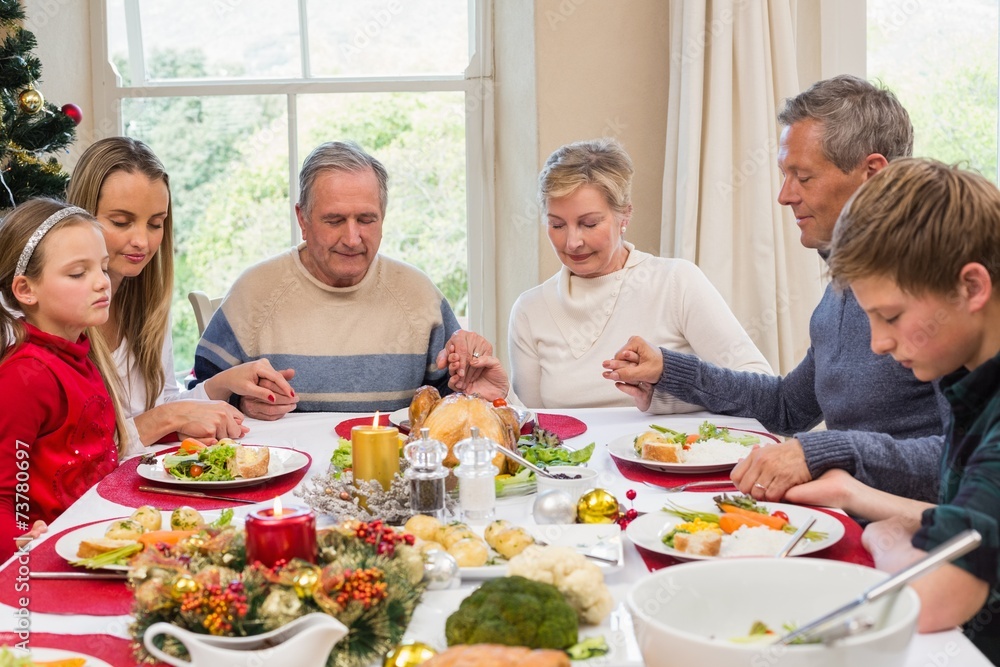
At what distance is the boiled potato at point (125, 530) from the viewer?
52.9 inches

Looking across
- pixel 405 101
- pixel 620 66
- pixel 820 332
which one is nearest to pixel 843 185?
pixel 820 332

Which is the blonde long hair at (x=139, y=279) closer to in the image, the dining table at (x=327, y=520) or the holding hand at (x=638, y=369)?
the dining table at (x=327, y=520)

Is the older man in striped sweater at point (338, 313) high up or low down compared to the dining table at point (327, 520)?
up

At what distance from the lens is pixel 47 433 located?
187 centimetres

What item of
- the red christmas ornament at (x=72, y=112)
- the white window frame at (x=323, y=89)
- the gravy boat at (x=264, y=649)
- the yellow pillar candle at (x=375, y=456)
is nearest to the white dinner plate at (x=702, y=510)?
the yellow pillar candle at (x=375, y=456)

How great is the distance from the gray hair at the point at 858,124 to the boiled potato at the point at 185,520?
4.78ft

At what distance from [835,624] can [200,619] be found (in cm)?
59

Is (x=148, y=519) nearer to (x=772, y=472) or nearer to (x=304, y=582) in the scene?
(x=304, y=582)

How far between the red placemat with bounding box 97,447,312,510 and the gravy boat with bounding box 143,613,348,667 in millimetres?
730

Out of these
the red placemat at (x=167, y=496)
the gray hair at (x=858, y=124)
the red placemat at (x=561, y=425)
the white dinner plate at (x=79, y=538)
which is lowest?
the red placemat at (x=561, y=425)

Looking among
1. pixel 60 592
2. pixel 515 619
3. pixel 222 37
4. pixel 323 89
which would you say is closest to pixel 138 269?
pixel 60 592

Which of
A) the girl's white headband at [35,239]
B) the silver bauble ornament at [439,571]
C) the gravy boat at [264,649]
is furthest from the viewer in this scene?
the girl's white headband at [35,239]

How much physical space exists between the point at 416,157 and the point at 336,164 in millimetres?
1494

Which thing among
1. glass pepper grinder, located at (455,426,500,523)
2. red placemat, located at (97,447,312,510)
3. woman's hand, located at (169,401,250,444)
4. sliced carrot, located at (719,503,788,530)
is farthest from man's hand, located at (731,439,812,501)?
woman's hand, located at (169,401,250,444)
